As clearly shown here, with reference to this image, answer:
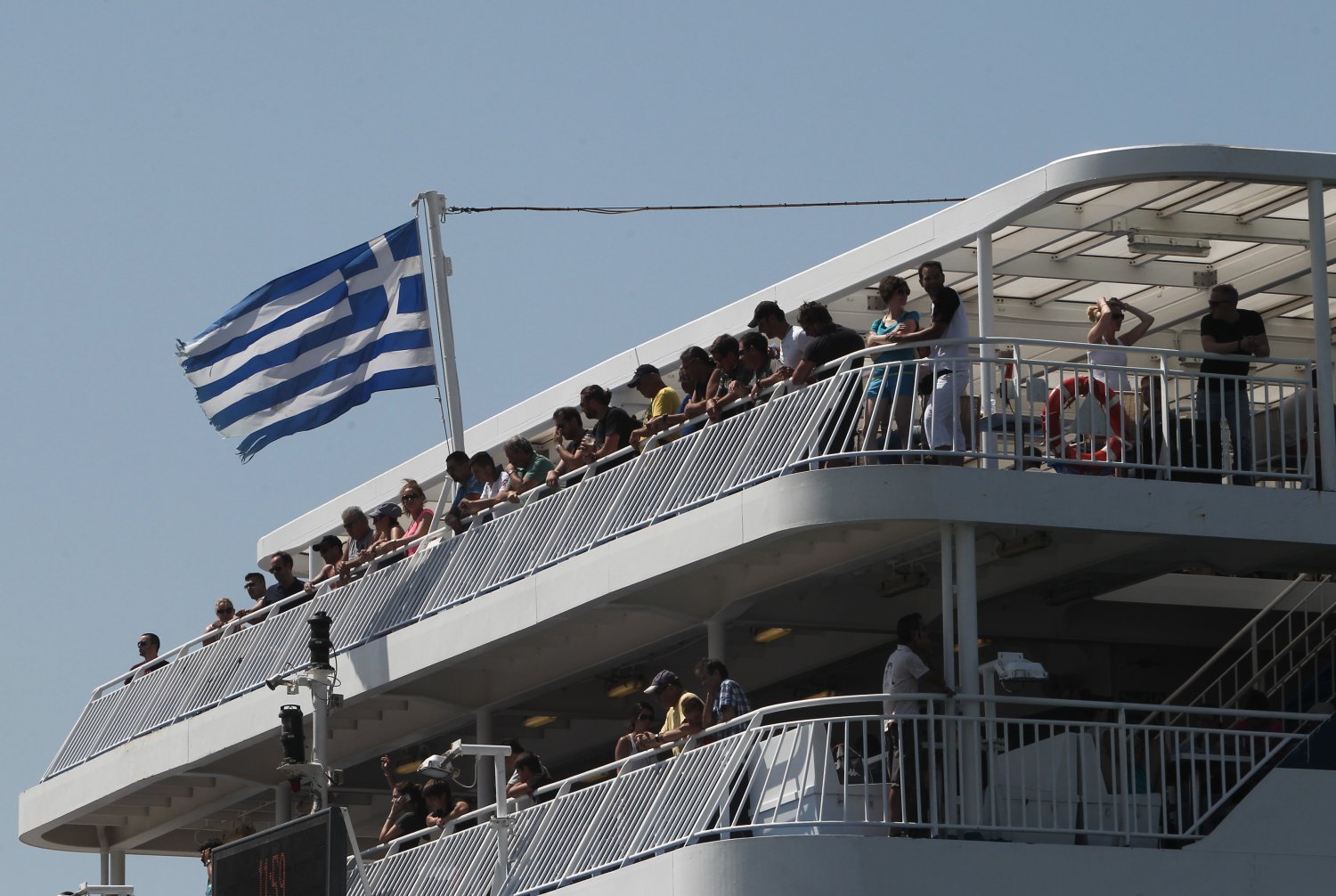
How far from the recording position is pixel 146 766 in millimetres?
29969

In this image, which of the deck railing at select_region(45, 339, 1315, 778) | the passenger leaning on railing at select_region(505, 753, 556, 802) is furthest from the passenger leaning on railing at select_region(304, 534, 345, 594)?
the passenger leaning on railing at select_region(505, 753, 556, 802)

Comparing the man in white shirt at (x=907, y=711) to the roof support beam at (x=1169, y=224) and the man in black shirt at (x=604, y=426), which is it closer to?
the man in black shirt at (x=604, y=426)

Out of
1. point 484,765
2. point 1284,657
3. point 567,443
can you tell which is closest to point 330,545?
point 484,765

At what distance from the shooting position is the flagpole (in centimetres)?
2922

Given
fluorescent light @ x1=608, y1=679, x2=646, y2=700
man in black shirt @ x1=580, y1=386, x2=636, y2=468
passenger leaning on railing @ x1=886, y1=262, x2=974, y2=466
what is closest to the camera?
passenger leaning on railing @ x1=886, y1=262, x2=974, y2=466

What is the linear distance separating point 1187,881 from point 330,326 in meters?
11.9

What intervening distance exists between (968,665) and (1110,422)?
2.25 m

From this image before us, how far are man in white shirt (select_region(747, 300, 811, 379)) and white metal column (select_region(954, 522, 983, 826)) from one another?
197 centimetres

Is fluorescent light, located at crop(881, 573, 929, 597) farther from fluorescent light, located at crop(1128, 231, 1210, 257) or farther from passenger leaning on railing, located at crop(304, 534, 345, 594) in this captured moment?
passenger leaning on railing, located at crop(304, 534, 345, 594)

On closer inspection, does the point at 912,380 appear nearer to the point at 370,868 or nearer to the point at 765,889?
the point at 765,889

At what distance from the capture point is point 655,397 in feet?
79.6

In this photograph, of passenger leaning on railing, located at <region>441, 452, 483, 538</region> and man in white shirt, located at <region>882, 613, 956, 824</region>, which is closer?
man in white shirt, located at <region>882, 613, 956, 824</region>

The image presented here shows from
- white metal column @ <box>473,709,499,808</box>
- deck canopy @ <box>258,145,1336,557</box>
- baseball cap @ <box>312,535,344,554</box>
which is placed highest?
deck canopy @ <box>258,145,1336,557</box>

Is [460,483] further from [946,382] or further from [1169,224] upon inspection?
[1169,224]
